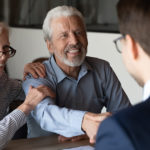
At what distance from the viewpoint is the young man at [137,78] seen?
2.94 feet

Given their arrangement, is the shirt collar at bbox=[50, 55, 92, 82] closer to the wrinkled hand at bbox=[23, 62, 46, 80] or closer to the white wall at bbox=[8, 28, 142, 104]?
the wrinkled hand at bbox=[23, 62, 46, 80]

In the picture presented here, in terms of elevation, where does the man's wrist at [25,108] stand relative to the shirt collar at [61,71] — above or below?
below

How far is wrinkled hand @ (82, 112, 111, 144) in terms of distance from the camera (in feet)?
5.27

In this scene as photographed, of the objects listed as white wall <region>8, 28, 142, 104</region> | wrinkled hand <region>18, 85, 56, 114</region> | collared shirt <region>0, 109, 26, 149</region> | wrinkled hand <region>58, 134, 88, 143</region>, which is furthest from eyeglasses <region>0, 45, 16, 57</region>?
white wall <region>8, 28, 142, 104</region>

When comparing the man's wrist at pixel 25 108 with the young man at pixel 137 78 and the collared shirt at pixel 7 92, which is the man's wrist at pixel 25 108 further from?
the young man at pixel 137 78

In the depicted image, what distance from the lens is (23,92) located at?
2188mm

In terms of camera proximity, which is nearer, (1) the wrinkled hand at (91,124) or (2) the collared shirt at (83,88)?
(1) the wrinkled hand at (91,124)

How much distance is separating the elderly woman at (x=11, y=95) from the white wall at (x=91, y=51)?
5.42 ft

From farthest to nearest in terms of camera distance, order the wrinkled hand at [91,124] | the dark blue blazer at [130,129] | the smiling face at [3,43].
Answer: the smiling face at [3,43]
the wrinkled hand at [91,124]
the dark blue blazer at [130,129]

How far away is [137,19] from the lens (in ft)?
3.23

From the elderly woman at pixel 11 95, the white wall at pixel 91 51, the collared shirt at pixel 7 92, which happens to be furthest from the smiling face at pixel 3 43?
the white wall at pixel 91 51

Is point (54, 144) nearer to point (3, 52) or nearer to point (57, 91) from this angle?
point (57, 91)

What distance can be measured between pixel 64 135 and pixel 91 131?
198 millimetres

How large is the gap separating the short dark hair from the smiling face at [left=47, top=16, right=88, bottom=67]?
96 cm
